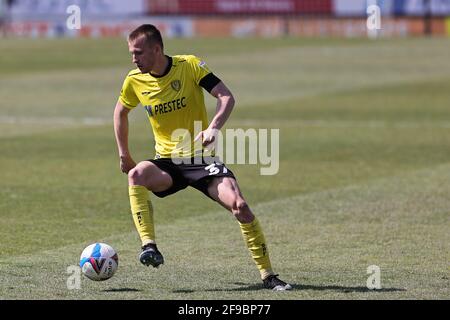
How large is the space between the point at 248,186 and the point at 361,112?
1171cm

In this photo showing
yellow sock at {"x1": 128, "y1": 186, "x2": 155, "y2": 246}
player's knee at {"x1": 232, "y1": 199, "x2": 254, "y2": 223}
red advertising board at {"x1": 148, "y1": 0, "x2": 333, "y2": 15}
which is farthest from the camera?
red advertising board at {"x1": 148, "y1": 0, "x2": 333, "y2": 15}

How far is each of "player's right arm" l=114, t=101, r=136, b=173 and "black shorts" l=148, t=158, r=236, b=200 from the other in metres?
0.29

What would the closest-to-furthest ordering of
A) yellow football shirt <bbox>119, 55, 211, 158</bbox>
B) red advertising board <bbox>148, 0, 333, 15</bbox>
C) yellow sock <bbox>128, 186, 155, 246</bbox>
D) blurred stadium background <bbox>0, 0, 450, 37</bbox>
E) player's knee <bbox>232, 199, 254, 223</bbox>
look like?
player's knee <bbox>232, 199, 254, 223</bbox> → yellow sock <bbox>128, 186, 155, 246</bbox> → yellow football shirt <bbox>119, 55, 211, 158</bbox> → blurred stadium background <bbox>0, 0, 450, 37</bbox> → red advertising board <bbox>148, 0, 333, 15</bbox>

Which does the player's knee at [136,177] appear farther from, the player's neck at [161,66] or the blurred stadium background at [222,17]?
the blurred stadium background at [222,17]

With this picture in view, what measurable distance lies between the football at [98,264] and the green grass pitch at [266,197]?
5.5 inches

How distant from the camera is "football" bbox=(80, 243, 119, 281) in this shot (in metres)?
10.4

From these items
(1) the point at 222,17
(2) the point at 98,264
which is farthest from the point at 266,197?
(1) the point at 222,17

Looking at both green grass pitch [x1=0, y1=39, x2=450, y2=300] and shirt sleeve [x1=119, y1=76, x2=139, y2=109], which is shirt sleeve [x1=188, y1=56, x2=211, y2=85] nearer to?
shirt sleeve [x1=119, y1=76, x2=139, y2=109]

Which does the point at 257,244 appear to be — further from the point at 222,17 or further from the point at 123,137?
the point at 222,17

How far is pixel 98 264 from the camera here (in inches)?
411

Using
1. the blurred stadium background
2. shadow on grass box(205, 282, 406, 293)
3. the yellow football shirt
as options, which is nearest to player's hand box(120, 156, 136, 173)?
the yellow football shirt

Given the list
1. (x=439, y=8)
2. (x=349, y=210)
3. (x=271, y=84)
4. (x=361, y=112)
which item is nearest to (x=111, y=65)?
(x=271, y=84)

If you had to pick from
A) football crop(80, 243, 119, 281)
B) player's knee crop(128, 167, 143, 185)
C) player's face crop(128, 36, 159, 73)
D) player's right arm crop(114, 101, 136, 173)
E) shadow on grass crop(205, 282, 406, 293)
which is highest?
player's face crop(128, 36, 159, 73)

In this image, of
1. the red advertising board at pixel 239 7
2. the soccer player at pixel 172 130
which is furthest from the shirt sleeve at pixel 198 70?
the red advertising board at pixel 239 7
